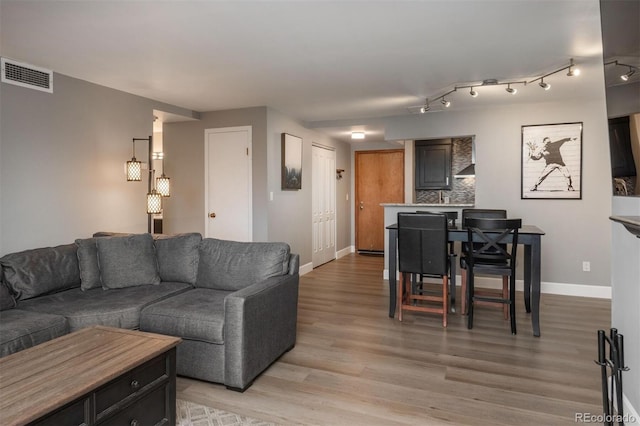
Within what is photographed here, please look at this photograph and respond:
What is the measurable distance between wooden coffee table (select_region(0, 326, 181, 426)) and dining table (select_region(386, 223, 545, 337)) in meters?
2.44

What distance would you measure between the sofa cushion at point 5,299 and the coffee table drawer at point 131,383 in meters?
1.49

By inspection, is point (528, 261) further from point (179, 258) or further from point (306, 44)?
point (179, 258)

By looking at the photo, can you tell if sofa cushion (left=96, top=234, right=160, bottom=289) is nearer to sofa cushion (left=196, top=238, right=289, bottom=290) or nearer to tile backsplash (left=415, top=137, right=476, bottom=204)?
sofa cushion (left=196, top=238, right=289, bottom=290)

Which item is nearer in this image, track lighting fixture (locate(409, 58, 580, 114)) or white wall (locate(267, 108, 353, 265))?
track lighting fixture (locate(409, 58, 580, 114))

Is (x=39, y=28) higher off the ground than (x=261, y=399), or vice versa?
(x=39, y=28)

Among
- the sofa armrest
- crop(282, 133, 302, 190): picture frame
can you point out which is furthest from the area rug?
crop(282, 133, 302, 190): picture frame

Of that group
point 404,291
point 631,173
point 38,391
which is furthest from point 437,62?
point 38,391

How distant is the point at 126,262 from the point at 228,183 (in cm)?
228

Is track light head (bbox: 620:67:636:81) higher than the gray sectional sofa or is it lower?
higher

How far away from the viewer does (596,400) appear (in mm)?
2332

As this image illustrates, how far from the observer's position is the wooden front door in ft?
26.3

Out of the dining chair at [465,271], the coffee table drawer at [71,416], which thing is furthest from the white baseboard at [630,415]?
the coffee table drawer at [71,416]

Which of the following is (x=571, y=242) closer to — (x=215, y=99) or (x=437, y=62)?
(x=437, y=62)

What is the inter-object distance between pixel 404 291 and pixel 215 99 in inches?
126
